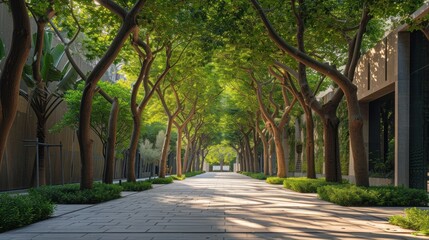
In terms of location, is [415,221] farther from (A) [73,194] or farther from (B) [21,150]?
(B) [21,150]

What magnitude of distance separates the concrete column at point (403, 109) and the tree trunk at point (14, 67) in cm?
1616

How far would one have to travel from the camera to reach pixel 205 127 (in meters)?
58.0

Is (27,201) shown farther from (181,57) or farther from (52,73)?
(181,57)

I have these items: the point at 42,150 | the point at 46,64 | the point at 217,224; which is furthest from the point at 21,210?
the point at 42,150

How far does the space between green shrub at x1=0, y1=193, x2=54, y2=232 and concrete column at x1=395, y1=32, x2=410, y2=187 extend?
14988 mm

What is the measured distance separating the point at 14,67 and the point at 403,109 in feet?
53.9

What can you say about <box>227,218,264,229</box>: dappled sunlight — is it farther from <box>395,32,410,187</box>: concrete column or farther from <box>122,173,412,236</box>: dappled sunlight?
<box>395,32,410,187</box>: concrete column

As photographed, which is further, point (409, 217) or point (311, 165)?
point (311, 165)

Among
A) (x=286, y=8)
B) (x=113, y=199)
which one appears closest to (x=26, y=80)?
(x=113, y=199)

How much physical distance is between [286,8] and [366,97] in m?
10.6

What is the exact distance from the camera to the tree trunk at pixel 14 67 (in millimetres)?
9438

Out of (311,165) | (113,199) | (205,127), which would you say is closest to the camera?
(113,199)

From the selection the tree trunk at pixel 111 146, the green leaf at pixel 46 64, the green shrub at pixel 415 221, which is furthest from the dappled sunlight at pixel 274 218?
the green leaf at pixel 46 64

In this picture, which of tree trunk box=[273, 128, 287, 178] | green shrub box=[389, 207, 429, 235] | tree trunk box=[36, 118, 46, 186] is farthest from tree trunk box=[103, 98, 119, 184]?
tree trunk box=[273, 128, 287, 178]
